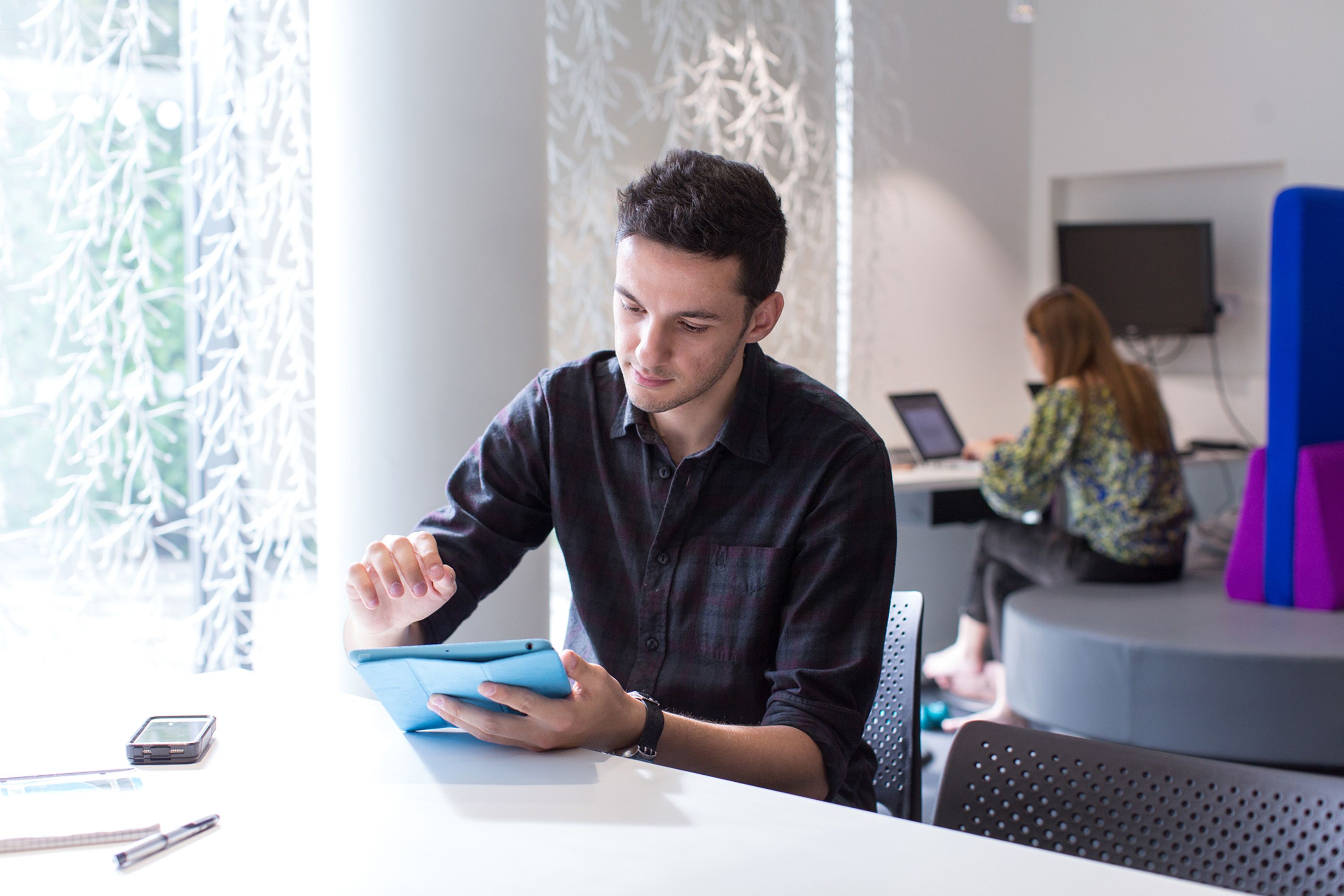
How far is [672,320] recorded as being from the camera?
1.43 meters

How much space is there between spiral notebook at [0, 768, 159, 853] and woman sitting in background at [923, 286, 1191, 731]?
274 centimetres

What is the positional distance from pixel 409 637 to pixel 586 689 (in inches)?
16.6

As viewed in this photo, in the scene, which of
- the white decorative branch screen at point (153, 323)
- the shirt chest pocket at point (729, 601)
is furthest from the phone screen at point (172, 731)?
the white decorative branch screen at point (153, 323)

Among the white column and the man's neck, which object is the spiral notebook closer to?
the man's neck

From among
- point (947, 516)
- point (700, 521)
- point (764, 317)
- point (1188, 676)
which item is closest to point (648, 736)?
point (700, 521)

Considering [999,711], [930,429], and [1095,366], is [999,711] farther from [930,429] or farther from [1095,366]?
[930,429]

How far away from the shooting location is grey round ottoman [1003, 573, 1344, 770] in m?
2.75

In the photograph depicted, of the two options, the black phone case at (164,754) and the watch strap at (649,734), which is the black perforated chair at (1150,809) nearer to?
the watch strap at (649,734)

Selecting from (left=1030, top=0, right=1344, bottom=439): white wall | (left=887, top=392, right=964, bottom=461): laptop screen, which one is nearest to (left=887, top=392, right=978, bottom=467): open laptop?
(left=887, top=392, right=964, bottom=461): laptop screen

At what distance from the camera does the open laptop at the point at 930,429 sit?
13.8ft

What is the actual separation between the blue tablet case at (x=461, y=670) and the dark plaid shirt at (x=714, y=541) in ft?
1.18

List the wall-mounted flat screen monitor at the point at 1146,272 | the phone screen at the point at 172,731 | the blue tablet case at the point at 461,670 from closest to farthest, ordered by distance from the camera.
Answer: the blue tablet case at the point at 461,670 < the phone screen at the point at 172,731 < the wall-mounted flat screen monitor at the point at 1146,272

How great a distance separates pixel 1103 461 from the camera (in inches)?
136

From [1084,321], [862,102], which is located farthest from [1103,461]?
[862,102]
